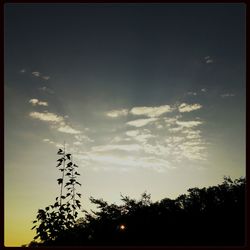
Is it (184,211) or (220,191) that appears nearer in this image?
(184,211)

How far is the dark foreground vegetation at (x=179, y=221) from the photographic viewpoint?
38.8 ft

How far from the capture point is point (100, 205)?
16562 millimetres

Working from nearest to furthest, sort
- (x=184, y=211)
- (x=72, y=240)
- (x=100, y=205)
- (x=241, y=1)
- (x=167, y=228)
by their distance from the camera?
(x=241, y=1) → (x=72, y=240) → (x=167, y=228) → (x=184, y=211) → (x=100, y=205)

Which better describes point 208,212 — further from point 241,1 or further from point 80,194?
point 241,1

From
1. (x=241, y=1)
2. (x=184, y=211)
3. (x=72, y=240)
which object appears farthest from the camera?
(x=184, y=211)

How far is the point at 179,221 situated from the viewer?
43.0ft

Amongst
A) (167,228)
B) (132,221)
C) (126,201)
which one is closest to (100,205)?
(126,201)

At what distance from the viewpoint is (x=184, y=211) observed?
543 inches

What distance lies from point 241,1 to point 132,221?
10.8 metres

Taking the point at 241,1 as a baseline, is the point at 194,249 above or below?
below

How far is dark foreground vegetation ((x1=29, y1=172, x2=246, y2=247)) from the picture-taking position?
1181 centimetres
